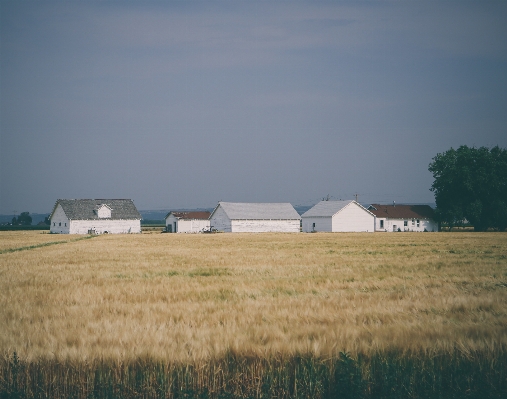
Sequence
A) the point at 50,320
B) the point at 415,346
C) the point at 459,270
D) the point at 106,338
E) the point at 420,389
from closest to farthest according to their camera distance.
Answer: the point at 420,389 < the point at 415,346 < the point at 106,338 < the point at 50,320 < the point at 459,270

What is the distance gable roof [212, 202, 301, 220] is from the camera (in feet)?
325

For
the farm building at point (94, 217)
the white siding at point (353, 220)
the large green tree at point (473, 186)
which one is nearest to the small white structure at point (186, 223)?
the farm building at point (94, 217)

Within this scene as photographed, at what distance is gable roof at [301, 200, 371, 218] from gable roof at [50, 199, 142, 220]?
3370cm

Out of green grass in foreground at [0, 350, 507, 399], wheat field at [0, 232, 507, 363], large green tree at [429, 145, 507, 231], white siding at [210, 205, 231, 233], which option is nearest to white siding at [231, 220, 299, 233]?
white siding at [210, 205, 231, 233]

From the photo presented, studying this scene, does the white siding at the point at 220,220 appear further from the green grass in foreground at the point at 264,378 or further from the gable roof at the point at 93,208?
the green grass in foreground at the point at 264,378

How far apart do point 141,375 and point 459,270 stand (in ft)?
48.7

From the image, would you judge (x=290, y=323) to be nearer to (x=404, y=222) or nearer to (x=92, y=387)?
(x=92, y=387)

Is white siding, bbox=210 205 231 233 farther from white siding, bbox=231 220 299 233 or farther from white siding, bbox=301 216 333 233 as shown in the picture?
white siding, bbox=301 216 333 233

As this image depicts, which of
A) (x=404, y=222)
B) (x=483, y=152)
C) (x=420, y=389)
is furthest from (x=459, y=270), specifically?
(x=404, y=222)

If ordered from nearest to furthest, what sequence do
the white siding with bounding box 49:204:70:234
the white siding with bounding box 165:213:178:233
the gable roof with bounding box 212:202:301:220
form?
the white siding with bounding box 49:204:70:234, the gable roof with bounding box 212:202:301:220, the white siding with bounding box 165:213:178:233

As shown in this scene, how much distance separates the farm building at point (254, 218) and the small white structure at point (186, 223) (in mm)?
6092

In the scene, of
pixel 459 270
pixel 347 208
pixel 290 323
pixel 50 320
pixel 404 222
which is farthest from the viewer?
pixel 404 222

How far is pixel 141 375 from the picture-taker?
6.36m

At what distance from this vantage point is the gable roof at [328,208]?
96.5 metres
